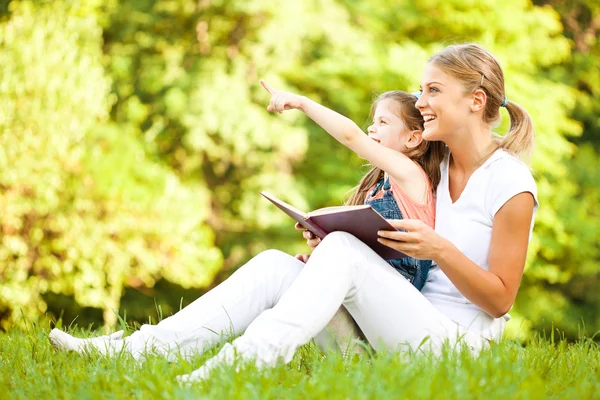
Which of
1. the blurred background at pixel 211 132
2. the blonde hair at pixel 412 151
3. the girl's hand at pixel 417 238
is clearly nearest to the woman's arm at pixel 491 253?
the girl's hand at pixel 417 238

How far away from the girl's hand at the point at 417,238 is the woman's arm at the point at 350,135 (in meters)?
0.38

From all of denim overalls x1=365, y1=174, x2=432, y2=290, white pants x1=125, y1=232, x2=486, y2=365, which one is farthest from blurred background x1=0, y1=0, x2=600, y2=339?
white pants x1=125, y1=232, x2=486, y2=365

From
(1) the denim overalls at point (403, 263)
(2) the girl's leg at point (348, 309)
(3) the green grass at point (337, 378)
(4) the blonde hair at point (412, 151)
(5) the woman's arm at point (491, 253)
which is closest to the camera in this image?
(3) the green grass at point (337, 378)

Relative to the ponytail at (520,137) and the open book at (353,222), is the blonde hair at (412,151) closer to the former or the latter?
the ponytail at (520,137)

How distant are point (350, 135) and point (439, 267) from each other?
1.67ft

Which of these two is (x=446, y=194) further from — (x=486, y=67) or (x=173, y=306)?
(x=173, y=306)

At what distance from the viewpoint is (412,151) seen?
2.77 meters

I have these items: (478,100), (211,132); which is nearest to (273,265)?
(478,100)

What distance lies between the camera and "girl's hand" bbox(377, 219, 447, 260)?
2.17m

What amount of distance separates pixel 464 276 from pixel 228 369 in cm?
75

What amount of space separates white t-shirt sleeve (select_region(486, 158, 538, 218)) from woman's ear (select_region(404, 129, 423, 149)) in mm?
383

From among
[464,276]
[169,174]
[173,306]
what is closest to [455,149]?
[464,276]

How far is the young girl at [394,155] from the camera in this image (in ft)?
8.18

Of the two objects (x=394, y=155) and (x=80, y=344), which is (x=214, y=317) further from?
(x=394, y=155)
